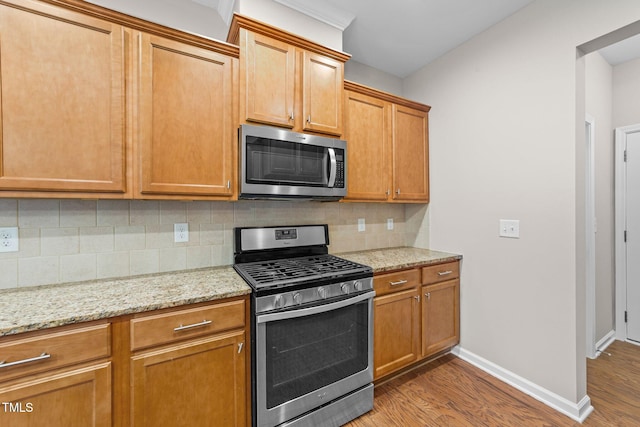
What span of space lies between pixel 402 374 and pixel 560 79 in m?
2.41

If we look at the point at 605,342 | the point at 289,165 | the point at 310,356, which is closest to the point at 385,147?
the point at 289,165

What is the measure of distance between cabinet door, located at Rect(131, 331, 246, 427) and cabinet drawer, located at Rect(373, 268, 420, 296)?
99cm

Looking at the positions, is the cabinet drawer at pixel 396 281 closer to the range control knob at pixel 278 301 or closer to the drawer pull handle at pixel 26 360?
the range control knob at pixel 278 301

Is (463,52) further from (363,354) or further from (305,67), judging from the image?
(363,354)

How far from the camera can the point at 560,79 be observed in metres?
1.84

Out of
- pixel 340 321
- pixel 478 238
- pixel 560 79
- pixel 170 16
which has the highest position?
pixel 170 16

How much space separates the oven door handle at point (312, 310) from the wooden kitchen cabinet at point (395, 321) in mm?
213

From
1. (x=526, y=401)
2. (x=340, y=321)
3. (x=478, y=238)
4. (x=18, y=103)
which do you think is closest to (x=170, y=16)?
(x=18, y=103)

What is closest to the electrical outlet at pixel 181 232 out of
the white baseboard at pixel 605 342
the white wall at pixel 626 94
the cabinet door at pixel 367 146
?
the cabinet door at pixel 367 146

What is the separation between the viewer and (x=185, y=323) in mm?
1325

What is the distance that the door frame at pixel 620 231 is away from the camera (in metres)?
2.70

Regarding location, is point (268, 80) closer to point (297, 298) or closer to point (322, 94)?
point (322, 94)

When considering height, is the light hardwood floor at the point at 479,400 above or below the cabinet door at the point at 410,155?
below

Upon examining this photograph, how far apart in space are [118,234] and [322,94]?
163cm
